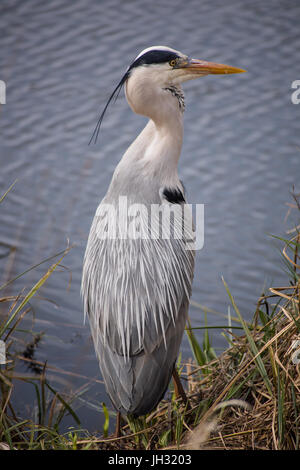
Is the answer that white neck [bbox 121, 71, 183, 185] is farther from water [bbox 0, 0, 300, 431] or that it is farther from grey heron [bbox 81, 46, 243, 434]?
water [bbox 0, 0, 300, 431]

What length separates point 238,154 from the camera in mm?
4516

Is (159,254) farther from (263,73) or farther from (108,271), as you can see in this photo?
(263,73)

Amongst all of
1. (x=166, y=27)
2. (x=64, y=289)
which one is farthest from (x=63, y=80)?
(x=64, y=289)

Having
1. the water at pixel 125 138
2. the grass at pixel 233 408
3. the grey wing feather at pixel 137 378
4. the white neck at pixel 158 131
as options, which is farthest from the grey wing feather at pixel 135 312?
the water at pixel 125 138

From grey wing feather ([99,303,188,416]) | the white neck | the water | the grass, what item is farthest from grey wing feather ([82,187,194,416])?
the water

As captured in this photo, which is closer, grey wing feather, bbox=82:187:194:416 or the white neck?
grey wing feather, bbox=82:187:194:416

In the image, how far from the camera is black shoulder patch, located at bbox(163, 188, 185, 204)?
7.72ft

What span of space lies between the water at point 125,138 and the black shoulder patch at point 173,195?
60 cm

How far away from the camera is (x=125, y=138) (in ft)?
15.2

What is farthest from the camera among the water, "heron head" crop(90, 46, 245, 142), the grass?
the water

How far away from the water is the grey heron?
0.56 meters

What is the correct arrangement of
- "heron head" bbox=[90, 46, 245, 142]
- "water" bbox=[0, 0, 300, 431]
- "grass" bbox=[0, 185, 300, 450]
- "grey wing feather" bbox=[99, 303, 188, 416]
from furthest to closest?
"water" bbox=[0, 0, 300, 431] < "heron head" bbox=[90, 46, 245, 142] < "grey wing feather" bbox=[99, 303, 188, 416] < "grass" bbox=[0, 185, 300, 450]

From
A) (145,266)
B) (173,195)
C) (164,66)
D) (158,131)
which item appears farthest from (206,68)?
(145,266)

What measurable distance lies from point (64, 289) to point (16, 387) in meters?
0.78
